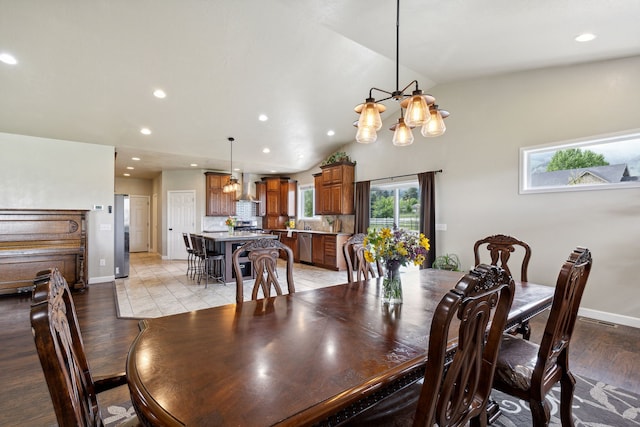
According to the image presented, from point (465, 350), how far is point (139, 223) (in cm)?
1133

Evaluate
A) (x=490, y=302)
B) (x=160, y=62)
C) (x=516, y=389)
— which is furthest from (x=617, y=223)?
(x=160, y=62)

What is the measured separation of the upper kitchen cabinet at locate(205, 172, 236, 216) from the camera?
8.43m

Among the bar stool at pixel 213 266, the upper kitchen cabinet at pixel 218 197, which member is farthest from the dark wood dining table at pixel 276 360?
the upper kitchen cabinet at pixel 218 197

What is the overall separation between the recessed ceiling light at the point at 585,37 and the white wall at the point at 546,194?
2.54 ft

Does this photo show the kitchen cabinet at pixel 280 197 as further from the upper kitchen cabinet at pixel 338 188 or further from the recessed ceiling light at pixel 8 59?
the recessed ceiling light at pixel 8 59

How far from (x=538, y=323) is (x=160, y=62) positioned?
230 inches

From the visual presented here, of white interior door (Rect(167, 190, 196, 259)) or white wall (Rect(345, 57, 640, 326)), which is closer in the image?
white wall (Rect(345, 57, 640, 326))

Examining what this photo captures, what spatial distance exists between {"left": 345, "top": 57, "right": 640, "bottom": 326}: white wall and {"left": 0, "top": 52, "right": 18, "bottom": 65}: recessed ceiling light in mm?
5921

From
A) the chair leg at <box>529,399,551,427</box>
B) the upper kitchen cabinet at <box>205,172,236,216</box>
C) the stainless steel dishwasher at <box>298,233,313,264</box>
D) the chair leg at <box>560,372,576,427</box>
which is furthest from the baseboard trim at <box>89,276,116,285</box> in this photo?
the chair leg at <box>560,372,576,427</box>

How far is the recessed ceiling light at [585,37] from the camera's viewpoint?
115 inches

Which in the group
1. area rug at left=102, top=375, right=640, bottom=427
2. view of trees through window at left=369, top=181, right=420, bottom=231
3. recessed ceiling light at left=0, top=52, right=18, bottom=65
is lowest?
area rug at left=102, top=375, right=640, bottom=427

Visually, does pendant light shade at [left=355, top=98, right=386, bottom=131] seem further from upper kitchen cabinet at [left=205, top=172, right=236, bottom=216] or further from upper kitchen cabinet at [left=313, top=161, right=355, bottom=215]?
upper kitchen cabinet at [left=205, top=172, right=236, bottom=216]

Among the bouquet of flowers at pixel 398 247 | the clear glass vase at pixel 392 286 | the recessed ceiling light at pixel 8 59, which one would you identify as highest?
the recessed ceiling light at pixel 8 59

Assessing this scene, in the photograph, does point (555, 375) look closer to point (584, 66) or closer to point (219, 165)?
point (584, 66)
